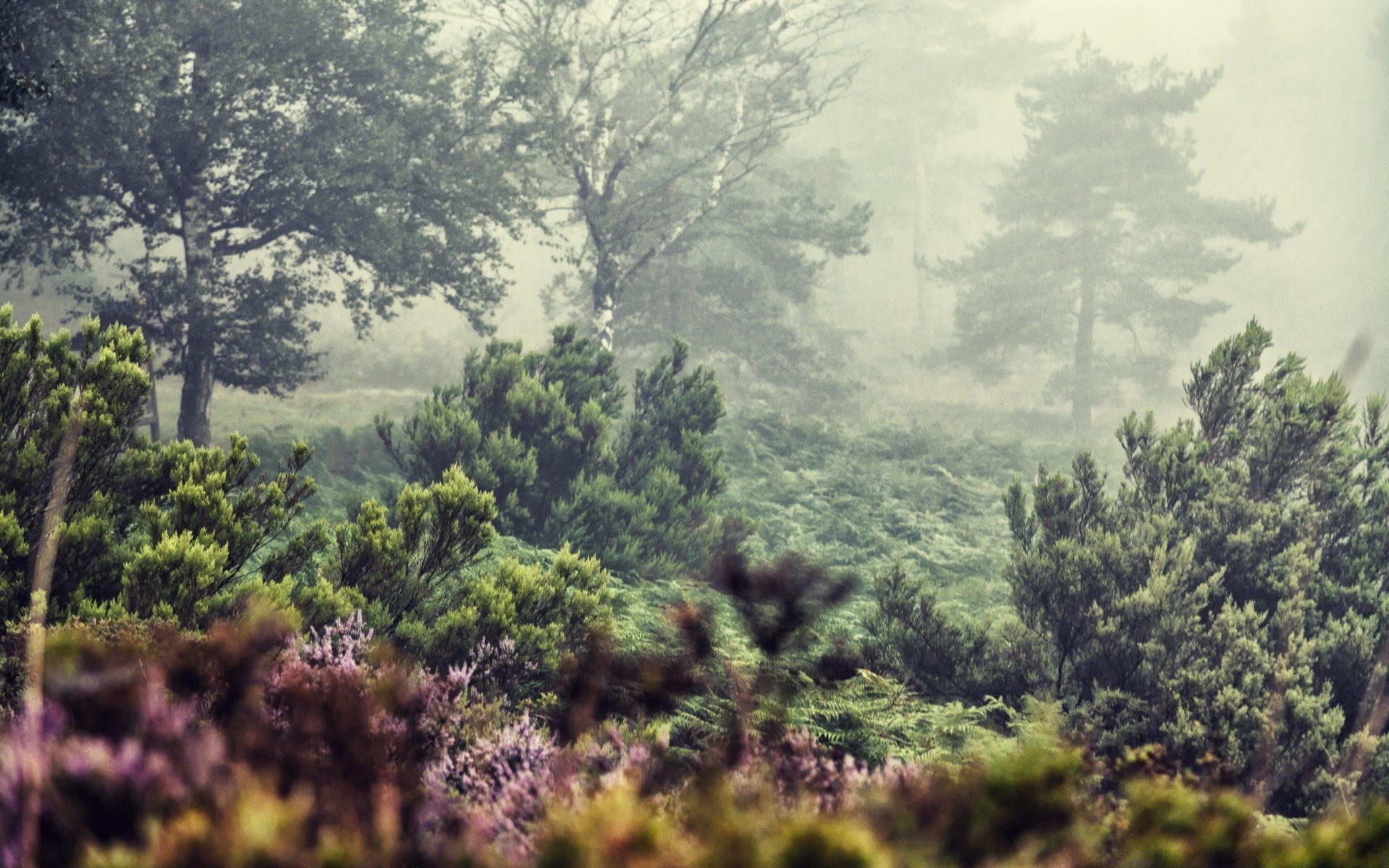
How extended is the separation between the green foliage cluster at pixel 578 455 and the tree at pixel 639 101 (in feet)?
16.7

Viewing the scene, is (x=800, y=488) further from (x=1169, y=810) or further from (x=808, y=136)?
(x=808, y=136)

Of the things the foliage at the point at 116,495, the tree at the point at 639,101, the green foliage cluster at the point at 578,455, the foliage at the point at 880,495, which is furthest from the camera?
the tree at the point at 639,101

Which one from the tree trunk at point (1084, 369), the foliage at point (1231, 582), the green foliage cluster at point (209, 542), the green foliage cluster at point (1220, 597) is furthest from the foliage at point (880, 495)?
the tree trunk at point (1084, 369)

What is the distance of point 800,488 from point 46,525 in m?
12.7

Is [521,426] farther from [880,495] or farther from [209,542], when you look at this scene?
[880,495]

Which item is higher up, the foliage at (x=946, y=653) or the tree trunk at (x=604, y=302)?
the tree trunk at (x=604, y=302)

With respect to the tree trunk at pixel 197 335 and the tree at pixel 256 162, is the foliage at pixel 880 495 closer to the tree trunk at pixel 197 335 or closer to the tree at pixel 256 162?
the tree at pixel 256 162

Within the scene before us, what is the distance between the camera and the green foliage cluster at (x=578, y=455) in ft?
29.9

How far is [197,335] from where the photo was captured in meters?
12.7

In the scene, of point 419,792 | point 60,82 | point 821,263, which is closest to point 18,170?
point 60,82

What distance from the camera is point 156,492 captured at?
5172 mm

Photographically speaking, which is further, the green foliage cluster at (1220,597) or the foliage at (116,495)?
the green foliage cluster at (1220,597)

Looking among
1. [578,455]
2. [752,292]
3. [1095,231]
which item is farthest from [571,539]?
[1095,231]

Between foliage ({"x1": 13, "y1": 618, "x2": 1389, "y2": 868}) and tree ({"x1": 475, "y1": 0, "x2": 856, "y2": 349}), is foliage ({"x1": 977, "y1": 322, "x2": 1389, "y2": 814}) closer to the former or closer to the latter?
foliage ({"x1": 13, "y1": 618, "x2": 1389, "y2": 868})
